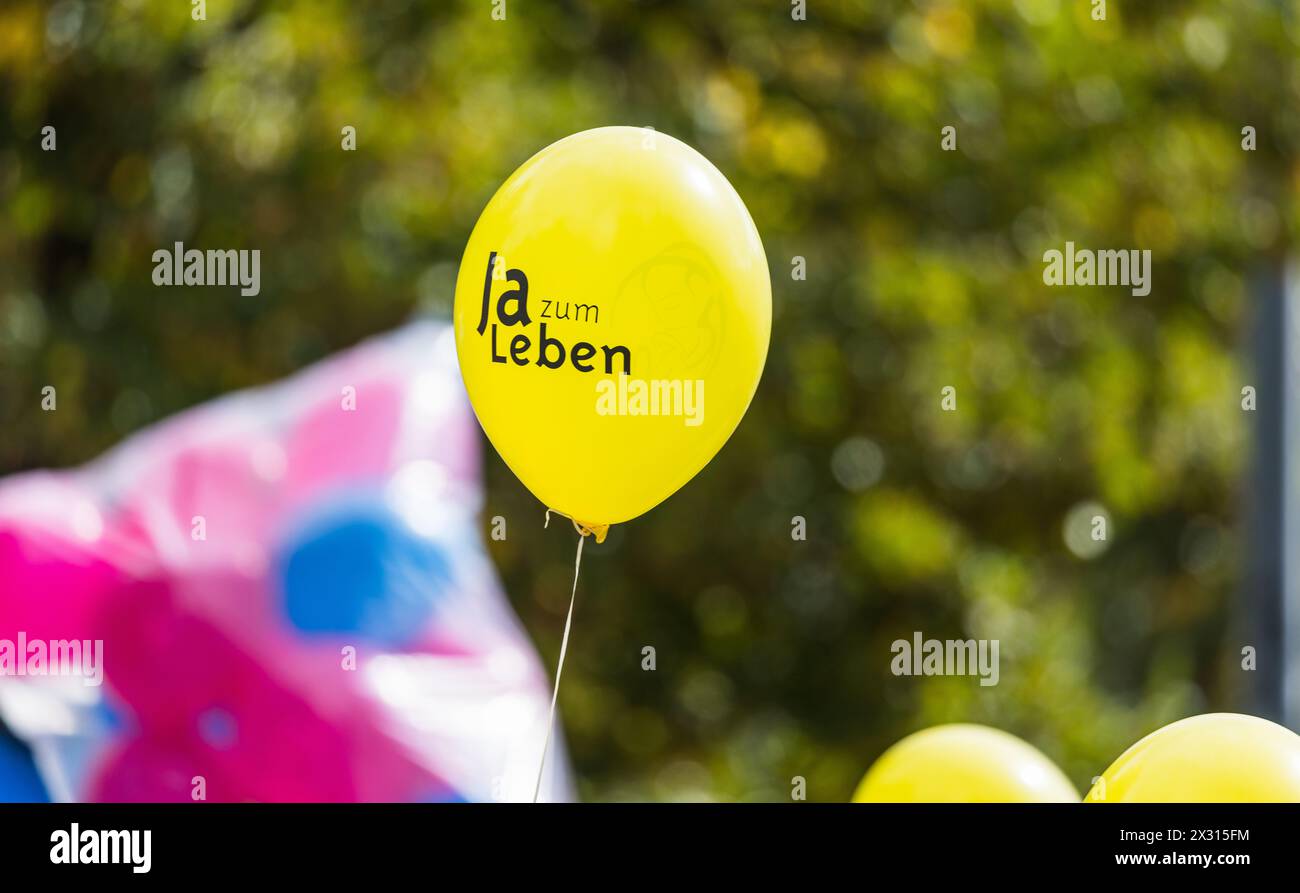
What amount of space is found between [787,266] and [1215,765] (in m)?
4.15

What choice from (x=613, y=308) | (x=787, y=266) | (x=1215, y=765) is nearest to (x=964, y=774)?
(x=1215, y=765)

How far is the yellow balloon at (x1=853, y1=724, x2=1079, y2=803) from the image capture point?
7.97ft

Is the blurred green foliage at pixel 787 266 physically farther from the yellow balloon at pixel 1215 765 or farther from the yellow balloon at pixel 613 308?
the yellow balloon at pixel 1215 765

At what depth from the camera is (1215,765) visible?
194 cm

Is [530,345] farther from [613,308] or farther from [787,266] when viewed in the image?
[787,266]

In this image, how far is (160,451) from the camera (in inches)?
135

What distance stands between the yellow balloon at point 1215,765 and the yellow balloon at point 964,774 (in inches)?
15.6

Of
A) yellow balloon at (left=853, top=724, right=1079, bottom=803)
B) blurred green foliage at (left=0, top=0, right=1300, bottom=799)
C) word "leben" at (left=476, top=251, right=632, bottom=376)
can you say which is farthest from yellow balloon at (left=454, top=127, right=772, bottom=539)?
blurred green foliage at (left=0, top=0, right=1300, bottom=799)

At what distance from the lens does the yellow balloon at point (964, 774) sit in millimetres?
2428
